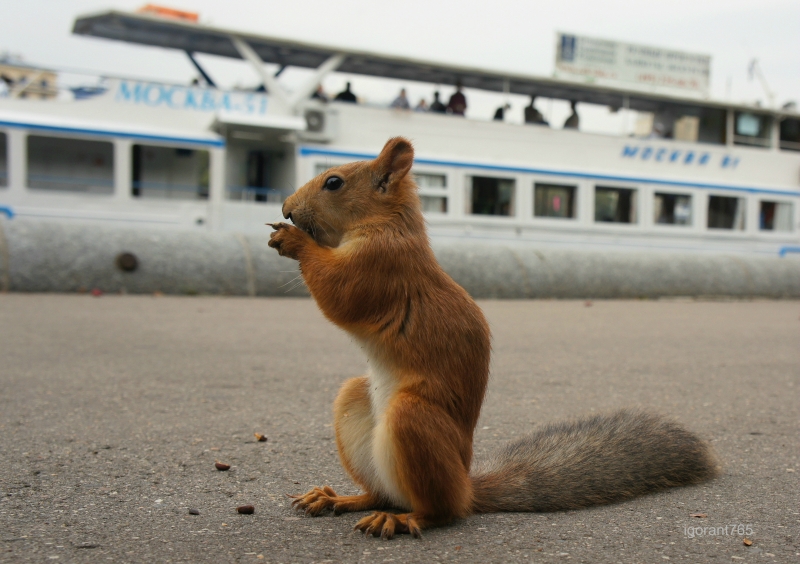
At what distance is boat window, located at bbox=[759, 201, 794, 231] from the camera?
18.9m

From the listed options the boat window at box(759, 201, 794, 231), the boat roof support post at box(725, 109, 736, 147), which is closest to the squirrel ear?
the boat roof support post at box(725, 109, 736, 147)

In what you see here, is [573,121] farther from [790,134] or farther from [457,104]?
[790,134]

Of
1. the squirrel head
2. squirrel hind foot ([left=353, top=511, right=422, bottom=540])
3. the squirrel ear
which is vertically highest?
the squirrel ear

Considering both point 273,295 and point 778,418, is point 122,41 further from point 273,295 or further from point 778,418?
point 778,418

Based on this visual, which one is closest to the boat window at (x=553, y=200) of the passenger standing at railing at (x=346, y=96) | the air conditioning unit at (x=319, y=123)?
the passenger standing at railing at (x=346, y=96)

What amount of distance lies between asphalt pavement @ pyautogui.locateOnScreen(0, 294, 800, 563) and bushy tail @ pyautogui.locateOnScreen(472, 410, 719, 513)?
0.19 ft

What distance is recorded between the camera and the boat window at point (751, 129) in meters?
19.4

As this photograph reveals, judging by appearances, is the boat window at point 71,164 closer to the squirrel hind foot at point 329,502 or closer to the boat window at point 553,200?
the boat window at point 553,200

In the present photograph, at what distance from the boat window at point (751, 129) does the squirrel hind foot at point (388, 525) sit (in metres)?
19.9

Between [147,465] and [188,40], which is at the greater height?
[188,40]

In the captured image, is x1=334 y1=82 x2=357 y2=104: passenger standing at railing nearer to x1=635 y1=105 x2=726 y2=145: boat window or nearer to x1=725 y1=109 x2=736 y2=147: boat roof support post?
x1=635 y1=105 x2=726 y2=145: boat window

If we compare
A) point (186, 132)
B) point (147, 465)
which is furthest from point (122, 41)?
point (147, 465)

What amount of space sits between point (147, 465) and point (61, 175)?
11876mm

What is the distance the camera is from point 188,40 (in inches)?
573
